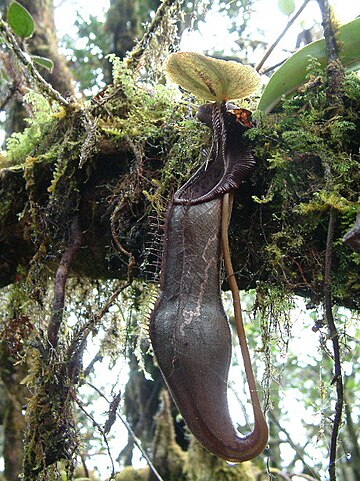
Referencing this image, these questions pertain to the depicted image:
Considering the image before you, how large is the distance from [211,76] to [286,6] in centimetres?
54

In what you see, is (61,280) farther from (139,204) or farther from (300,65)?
(300,65)

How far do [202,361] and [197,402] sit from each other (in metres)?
0.07

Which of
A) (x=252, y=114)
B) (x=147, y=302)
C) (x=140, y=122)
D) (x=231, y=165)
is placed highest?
(x=140, y=122)

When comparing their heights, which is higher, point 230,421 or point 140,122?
point 140,122

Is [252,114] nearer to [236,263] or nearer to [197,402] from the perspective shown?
[236,263]

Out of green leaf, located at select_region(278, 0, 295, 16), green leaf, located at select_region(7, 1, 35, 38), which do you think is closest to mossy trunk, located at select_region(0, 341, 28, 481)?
green leaf, located at select_region(7, 1, 35, 38)

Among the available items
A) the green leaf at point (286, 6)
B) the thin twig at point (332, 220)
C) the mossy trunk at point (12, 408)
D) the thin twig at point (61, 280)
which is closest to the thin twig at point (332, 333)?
the thin twig at point (332, 220)

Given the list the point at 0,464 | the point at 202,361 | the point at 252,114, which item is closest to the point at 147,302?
the point at 202,361

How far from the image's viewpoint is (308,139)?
0.93 m

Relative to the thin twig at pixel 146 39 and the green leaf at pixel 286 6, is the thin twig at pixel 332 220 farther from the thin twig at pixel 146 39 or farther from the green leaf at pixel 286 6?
the thin twig at pixel 146 39

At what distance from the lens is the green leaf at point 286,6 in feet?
4.35

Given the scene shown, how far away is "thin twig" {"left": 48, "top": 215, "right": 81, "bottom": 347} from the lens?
1098 mm

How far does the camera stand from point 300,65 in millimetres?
1017

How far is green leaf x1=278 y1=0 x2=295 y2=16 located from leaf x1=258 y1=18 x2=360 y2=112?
1.24 ft
